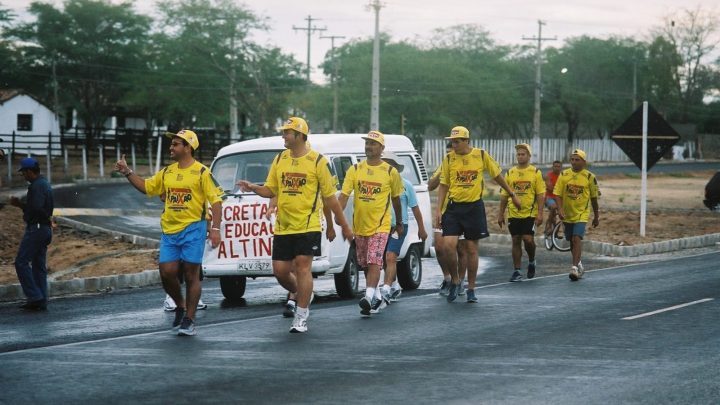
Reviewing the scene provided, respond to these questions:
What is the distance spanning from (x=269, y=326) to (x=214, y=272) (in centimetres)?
278

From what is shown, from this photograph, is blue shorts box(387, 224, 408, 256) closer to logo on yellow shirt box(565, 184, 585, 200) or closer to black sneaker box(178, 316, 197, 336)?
black sneaker box(178, 316, 197, 336)

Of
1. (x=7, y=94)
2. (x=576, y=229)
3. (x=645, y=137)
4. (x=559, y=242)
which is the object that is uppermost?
(x=7, y=94)

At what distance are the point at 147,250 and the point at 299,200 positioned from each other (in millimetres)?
10893

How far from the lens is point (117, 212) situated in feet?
106

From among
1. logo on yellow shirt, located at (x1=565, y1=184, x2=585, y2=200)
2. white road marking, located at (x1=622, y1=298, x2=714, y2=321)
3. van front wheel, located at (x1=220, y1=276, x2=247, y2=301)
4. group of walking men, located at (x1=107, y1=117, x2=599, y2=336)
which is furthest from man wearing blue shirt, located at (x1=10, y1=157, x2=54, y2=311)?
logo on yellow shirt, located at (x1=565, y1=184, x2=585, y2=200)

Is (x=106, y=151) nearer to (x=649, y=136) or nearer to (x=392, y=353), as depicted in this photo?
(x=649, y=136)

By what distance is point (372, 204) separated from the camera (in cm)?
1309

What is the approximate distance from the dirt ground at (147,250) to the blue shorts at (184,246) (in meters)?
7.20

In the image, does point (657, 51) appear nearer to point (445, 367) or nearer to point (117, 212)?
point (117, 212)

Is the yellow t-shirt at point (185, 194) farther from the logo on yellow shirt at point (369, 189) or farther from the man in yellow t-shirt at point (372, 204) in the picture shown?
the logo on yellow shirt at point (369, 189)

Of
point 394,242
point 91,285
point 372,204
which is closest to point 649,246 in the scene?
point 394,242

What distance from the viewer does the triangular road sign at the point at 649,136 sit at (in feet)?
89.9

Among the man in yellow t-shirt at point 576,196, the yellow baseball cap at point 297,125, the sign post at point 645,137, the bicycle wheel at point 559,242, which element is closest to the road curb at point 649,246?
the bicycle wheel at point 559,242

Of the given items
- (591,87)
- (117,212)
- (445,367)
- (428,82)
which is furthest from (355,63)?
(445,367)
